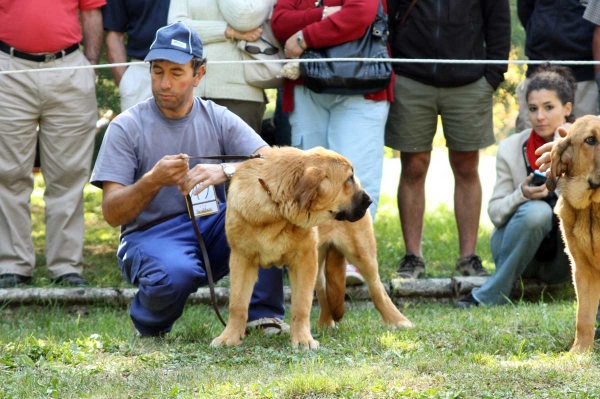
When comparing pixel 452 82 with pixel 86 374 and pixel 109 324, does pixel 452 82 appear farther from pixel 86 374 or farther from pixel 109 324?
pixel 86 374

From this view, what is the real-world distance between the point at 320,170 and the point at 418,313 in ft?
7.50

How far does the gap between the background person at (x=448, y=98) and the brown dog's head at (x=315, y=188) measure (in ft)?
8.67

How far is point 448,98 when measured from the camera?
740cm

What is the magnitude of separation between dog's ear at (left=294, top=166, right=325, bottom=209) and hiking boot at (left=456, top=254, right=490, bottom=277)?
3278 mm

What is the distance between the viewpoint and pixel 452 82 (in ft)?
24.0

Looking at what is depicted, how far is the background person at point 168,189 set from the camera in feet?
17.2

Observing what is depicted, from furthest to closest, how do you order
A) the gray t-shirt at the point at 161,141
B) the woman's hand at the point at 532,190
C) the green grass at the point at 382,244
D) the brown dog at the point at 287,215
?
the green grass at the point at 382,244 → the woman's hand at the point at 532,190 → the gray t-shirt at the point at 161,141 → the brown dog at the point at 287,215

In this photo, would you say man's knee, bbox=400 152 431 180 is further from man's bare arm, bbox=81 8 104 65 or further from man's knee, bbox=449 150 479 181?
man's bare arm, bbox=81 8 104 65

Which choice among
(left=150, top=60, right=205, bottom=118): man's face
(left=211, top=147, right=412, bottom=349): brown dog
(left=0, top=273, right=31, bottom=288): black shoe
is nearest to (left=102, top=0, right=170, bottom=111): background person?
(left=0, top=273, right=31, bottom=288): black shoe

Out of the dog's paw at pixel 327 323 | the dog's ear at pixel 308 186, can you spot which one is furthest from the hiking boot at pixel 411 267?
the dog's ear at pixel 308 186

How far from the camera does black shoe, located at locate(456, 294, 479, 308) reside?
6849mm

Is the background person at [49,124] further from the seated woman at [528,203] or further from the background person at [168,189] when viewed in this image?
the seated woman at [528,203]

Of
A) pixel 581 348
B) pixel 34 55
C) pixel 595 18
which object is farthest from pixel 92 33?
pixel 581 348

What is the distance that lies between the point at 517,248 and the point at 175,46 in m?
2.98
